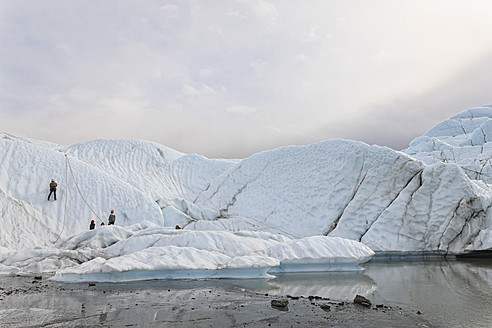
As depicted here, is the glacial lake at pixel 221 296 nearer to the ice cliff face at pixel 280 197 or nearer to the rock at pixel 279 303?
the rock at pixel 279 303

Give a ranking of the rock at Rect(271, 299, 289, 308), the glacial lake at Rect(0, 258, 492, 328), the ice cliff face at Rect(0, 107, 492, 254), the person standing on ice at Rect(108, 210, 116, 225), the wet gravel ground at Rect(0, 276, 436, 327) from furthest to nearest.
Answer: the person standing on ice at Rect(108, 210, 116, 225)
the ice cliff face at Rect(0, 107, 492, 254)
the rock at Rect(271, 299, 289, 308)
the glacial lake at Rect(0, 258, 492, 328)
the wet gravel ground at Rect(0, 276, 436, 327)

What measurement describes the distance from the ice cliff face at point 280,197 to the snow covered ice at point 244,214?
0.18ft

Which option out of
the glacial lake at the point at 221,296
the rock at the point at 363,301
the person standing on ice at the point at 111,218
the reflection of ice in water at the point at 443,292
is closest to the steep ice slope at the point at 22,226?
the person standing on ice at the point at 111,218

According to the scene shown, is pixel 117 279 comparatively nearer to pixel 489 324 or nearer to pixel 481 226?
pixel 489 324

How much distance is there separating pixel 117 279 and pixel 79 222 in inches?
348

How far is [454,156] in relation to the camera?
3262 centimetres

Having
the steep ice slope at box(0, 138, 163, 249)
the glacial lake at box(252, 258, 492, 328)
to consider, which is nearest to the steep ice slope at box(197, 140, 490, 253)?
the glacial lake at box(252, 258, 492, 328)

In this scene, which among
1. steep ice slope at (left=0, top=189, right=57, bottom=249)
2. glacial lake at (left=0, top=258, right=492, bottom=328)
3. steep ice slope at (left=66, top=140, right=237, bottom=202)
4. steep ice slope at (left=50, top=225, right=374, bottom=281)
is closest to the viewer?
glacial lake at (left=0, top=258, right=492, bottom=328)

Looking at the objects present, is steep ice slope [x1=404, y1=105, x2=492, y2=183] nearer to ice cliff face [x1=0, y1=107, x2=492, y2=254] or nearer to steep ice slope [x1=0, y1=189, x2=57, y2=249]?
ice cliff face [x1=0, y1=107, x2=492, y2=254]

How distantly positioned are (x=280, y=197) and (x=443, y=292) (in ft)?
41.8

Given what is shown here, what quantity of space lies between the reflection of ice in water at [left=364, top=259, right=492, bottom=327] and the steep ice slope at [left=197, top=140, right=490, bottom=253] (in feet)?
13.6

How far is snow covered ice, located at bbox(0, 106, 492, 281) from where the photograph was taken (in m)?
11.1

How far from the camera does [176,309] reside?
621cm

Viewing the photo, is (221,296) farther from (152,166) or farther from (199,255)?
(152,166)
